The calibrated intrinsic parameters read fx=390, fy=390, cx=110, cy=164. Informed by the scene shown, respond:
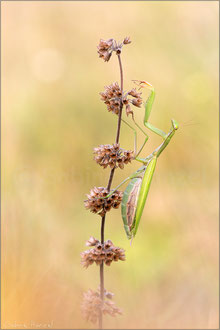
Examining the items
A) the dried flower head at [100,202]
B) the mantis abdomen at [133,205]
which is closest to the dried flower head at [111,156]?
the dried flower head at [100,202]

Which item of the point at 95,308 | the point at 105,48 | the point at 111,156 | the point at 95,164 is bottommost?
the point at 95,308

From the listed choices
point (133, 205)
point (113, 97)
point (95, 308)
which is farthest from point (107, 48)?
point (95, 308)

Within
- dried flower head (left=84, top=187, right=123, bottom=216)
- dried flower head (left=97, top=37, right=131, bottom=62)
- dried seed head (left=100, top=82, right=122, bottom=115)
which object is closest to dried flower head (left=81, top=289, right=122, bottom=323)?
dried flower head (left=84, top=187, right=123, bottom=216)

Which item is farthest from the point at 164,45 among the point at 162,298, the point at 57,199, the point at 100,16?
the point at 162,298

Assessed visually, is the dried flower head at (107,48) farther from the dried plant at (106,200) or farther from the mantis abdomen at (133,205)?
the mantis abdomen at (133,205)

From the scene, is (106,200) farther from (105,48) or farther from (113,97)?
(105,48)

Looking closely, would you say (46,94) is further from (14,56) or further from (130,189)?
(130,189)

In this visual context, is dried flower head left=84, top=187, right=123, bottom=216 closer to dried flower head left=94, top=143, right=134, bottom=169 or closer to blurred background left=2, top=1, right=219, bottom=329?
dried flower head left=94, top=143, right=134, bottom=169
